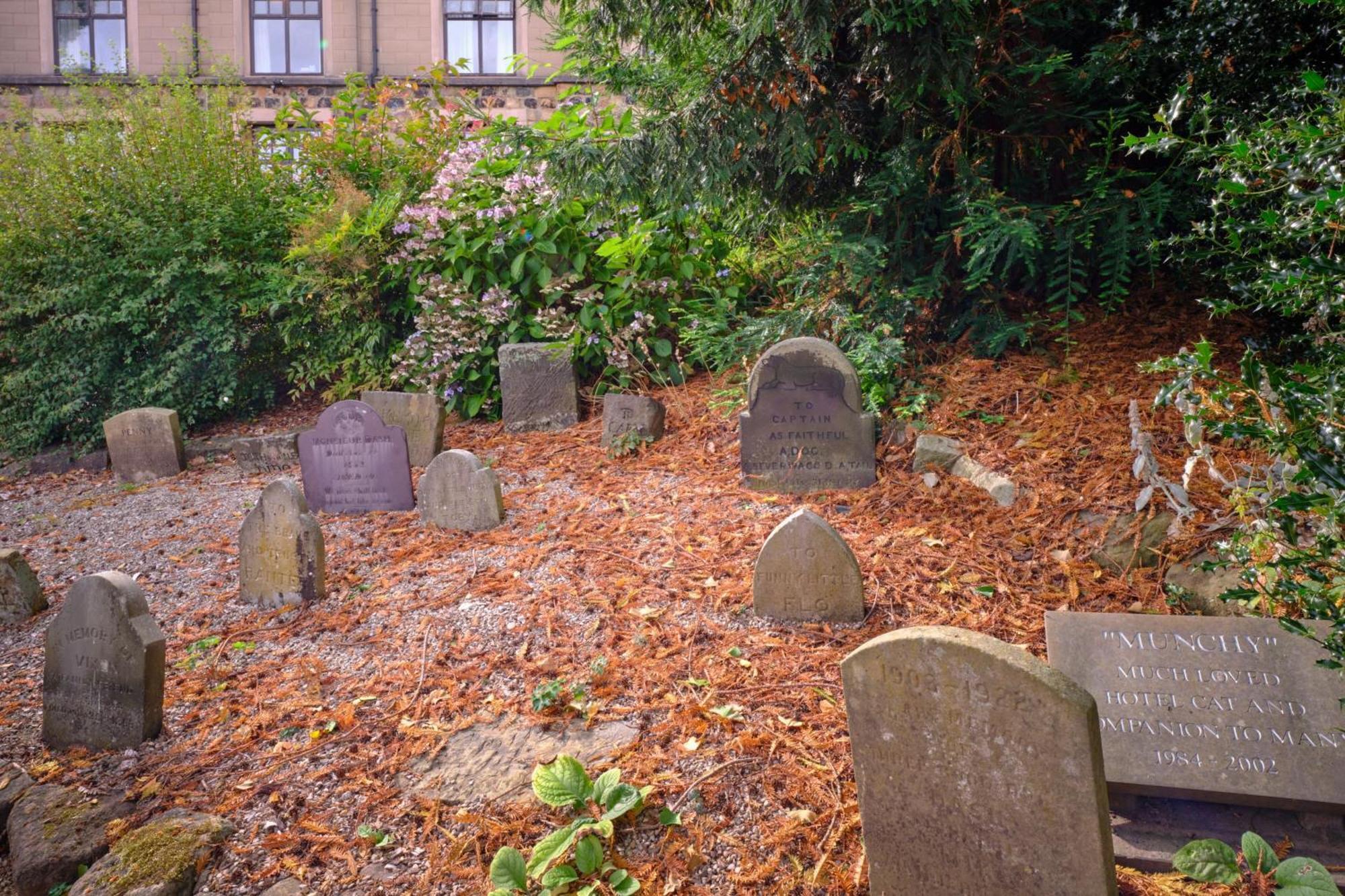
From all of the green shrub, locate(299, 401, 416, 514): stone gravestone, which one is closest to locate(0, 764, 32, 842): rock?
locate(299, 401, 416, 514): stone gravestone

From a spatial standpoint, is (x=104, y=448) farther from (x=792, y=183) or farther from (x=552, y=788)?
(x=552, y=788)

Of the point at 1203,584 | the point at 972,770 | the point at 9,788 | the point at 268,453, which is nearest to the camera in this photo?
the point at 972,770

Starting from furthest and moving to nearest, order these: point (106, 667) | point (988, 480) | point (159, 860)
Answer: point (988, 480) < point (106, 667) < point (159, 860)

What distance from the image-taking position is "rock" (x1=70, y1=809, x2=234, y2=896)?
2348 mm

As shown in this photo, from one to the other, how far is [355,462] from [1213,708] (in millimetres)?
4642

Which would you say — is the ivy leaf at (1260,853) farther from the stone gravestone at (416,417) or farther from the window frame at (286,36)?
the window frame at (286,36)

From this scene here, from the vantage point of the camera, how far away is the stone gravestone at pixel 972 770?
1.88m

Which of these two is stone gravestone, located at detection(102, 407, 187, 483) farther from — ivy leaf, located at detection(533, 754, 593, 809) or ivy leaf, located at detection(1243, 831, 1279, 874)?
ivy leaf, located at detection(1243, 831, 1279, 874)

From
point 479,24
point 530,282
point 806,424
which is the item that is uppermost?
point 479,24

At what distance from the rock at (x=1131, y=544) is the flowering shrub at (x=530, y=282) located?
382 centimetres

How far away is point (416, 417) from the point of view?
243 inches

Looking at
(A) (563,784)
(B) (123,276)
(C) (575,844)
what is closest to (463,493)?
(A) (563,784)

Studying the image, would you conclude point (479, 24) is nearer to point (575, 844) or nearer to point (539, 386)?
point (539, 386)

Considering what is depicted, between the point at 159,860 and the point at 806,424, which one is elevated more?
the point at 806,424
